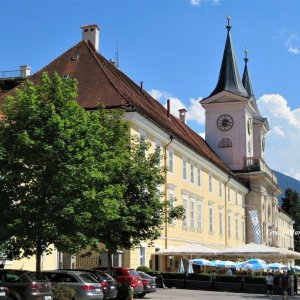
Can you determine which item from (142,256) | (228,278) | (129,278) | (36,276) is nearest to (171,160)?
(142,256)

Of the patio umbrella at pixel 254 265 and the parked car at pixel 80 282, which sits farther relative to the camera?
the patio umbrella at pixel 254 265

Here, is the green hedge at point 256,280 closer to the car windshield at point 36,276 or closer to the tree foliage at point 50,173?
the tree foliage at point 50,173

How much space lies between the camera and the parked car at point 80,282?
22141 millimetres

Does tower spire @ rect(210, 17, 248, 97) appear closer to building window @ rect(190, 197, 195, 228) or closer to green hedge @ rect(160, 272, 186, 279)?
building window @ rect(190, 197, 195, 228)

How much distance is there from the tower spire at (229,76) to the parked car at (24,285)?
184ft

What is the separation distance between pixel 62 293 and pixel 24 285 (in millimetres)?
2530

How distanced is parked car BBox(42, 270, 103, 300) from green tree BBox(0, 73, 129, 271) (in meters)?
1.07

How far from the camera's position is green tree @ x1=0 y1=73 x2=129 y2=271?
21.8 meters

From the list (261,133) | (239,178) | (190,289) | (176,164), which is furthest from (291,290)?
(261,133)

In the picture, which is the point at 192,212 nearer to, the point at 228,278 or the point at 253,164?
the point at 228,278

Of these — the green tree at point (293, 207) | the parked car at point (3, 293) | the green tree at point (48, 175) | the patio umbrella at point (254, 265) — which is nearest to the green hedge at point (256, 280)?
the patio umbrella at point (254, 265)

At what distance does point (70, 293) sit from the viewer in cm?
2141

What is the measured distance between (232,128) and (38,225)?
53611mm

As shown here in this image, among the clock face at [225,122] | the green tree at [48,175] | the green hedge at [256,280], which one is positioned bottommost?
the green hedge at [256,280]
